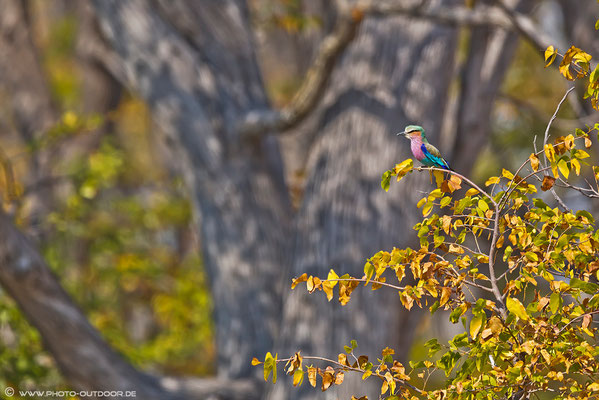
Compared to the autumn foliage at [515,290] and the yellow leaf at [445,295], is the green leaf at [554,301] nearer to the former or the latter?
the autumn foliage at [515,290]

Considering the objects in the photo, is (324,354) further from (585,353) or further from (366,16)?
(585,353)

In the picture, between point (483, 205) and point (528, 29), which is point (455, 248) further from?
point (528, 29)

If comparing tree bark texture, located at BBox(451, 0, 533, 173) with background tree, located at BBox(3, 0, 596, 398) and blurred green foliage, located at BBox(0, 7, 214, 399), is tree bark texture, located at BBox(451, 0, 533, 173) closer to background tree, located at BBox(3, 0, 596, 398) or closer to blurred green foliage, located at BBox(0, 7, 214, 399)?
background tree, located at BBox(3, 0, 596, 398)

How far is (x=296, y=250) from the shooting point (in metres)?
4.52

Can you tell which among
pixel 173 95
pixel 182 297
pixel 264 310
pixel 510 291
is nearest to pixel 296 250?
pixel 264 310

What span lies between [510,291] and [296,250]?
2.60 meters

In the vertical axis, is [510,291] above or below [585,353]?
above

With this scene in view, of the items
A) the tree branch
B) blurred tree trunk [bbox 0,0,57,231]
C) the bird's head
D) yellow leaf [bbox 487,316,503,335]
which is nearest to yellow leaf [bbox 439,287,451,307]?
yellow leaf [bbox 487,316,503,335]

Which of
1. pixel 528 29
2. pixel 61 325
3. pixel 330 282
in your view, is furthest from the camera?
pixel 61 325

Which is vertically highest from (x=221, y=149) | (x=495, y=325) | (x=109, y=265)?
(x=109, y=265)

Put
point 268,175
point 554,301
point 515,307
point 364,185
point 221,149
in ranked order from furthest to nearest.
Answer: point 268,175 < point 221,149 < point 364,185 < point 554,301 < point 515,307

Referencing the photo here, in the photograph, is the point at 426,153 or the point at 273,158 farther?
the point at 273,158

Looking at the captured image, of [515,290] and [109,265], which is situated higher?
[109,265]

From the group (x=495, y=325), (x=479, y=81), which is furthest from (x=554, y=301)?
(x=479, y=81)
